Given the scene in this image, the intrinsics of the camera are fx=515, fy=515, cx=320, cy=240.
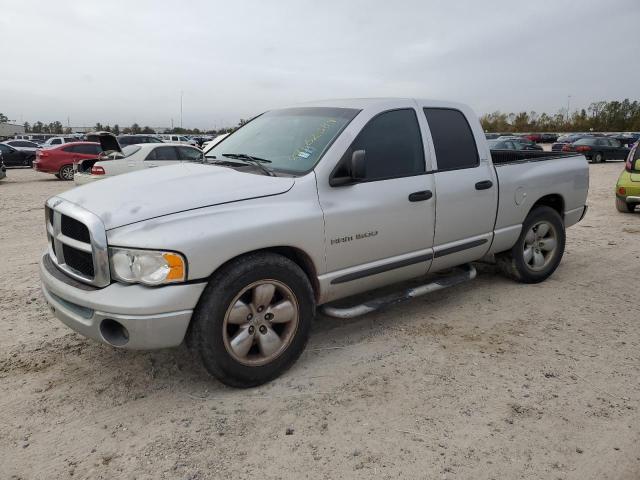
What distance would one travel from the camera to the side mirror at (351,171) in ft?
11.3

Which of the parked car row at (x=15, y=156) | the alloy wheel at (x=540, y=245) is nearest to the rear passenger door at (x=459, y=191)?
the alloy wheel at (x=540, y=245)

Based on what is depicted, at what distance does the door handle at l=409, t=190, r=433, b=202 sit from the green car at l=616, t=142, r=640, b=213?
24.9ft

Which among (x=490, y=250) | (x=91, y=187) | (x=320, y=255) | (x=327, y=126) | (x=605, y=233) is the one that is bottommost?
(x=605, y=233)

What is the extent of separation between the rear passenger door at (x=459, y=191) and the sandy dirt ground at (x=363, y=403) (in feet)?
2.04

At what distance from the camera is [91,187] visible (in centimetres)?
361

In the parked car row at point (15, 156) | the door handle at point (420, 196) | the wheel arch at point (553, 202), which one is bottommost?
the parked car row at point (15, 156)

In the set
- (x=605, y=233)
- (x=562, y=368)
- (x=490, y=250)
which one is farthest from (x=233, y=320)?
(x=605, y=233)

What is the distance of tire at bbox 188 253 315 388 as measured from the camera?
9.98 ft

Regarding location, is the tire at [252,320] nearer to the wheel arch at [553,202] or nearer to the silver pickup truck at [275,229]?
the silver pickup truck at [275,229]

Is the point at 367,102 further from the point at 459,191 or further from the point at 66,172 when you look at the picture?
the point at 66,172

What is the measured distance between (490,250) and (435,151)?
124 centimetres

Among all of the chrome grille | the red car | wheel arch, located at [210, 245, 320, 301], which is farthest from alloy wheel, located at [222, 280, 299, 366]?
the red car

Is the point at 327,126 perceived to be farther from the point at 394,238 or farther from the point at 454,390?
the point at 454,390

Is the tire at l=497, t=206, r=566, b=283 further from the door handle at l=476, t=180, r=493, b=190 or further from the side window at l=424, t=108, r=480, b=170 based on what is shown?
the side window at l=424, t=108, r=480, b=170
